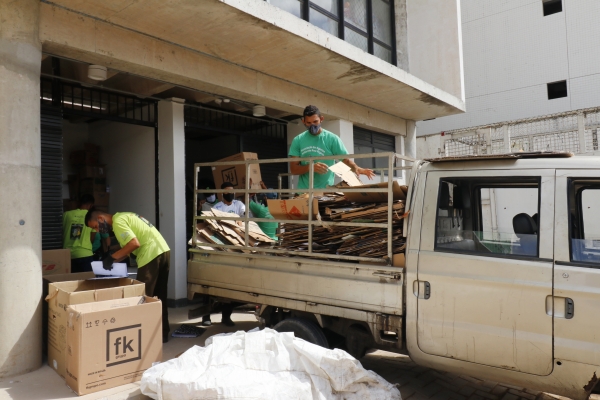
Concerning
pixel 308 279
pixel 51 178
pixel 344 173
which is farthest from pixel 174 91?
pixel 308 279

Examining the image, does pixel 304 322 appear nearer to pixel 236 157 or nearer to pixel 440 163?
pixel 440 163

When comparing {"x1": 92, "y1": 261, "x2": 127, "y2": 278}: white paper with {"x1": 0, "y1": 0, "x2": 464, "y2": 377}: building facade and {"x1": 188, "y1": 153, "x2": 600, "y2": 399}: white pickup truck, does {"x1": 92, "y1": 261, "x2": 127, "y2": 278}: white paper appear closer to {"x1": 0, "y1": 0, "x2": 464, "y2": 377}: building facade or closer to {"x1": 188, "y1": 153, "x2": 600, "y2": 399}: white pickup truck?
{"x1": 0, "y1": 0, "x2": 464, "y2": 377}: building facade

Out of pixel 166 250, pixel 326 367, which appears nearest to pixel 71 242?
pixel 166 250

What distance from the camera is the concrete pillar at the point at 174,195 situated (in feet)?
23.5

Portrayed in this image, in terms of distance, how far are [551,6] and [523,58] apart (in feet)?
5.78

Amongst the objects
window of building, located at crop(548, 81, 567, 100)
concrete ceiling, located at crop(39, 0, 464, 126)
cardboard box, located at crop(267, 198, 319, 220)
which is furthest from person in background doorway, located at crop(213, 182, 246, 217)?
window of building, located at crop(548, 81, 567, 100)

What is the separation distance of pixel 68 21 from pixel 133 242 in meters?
2.51

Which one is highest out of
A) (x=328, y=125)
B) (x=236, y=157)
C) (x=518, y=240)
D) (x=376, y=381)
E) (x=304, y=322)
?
(x=328, y=125)

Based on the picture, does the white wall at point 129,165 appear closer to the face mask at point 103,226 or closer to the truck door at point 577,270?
the face mask at point 103,226

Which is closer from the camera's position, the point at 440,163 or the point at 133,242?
the point at 440,163

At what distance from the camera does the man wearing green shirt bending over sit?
4.94 meters

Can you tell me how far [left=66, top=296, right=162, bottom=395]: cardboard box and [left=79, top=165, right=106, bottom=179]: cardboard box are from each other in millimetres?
5406

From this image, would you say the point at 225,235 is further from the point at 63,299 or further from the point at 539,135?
the point at 539,135

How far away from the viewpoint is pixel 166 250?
534 centimetres
